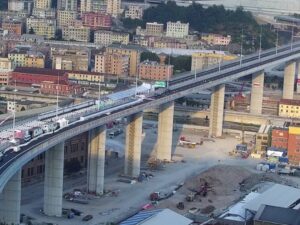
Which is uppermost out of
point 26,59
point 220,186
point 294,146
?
point 26,59

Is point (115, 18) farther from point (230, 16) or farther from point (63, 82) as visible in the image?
point (63, 82)

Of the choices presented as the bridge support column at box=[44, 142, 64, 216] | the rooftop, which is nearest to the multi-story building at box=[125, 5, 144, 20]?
the bridge support column at box=[44, 142, 64, 216]

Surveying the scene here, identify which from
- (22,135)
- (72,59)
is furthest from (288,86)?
(22,135)

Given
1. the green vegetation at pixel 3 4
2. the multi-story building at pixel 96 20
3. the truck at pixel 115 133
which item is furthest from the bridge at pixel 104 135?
the green vegetation at pixel 3 4

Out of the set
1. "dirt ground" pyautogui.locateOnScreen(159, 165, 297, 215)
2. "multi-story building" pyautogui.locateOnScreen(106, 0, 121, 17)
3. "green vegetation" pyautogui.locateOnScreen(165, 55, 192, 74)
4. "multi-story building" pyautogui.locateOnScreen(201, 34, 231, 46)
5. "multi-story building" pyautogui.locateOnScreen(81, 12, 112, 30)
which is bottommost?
"dirt ground" pyautogui.locateOnScreen(159, 165, 297, 215)

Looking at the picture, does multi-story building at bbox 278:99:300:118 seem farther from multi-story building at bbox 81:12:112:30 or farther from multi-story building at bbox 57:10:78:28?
multi-story building at bbox 57:10:78:28

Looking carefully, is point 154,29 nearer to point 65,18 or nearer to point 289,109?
point 65,18

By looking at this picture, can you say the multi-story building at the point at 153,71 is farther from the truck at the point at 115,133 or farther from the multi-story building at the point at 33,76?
the truck at the point at 115,133

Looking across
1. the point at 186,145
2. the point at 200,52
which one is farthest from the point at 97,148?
the point at 200,52
